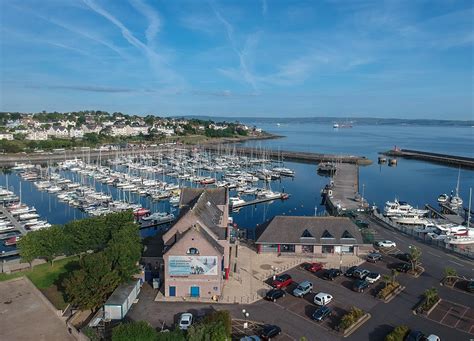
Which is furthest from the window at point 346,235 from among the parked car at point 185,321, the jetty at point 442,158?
the jetty at point 442,158

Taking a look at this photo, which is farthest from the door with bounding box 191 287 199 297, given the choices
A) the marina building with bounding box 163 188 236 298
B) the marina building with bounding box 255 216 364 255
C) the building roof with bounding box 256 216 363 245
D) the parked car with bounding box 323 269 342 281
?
the parked car with bounding box 323 269 342 281

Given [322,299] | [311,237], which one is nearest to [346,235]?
[311,237]

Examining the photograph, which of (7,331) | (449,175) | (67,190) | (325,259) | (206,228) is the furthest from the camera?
(449,175)

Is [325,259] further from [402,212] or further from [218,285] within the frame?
[402,212]

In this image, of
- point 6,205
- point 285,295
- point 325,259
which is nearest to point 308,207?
point 325,259

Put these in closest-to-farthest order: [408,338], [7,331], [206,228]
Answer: [408,338] < [7,331] < [206,228]

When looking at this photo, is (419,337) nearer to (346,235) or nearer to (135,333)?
(346,235)

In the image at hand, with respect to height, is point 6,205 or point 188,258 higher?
point 188,258
